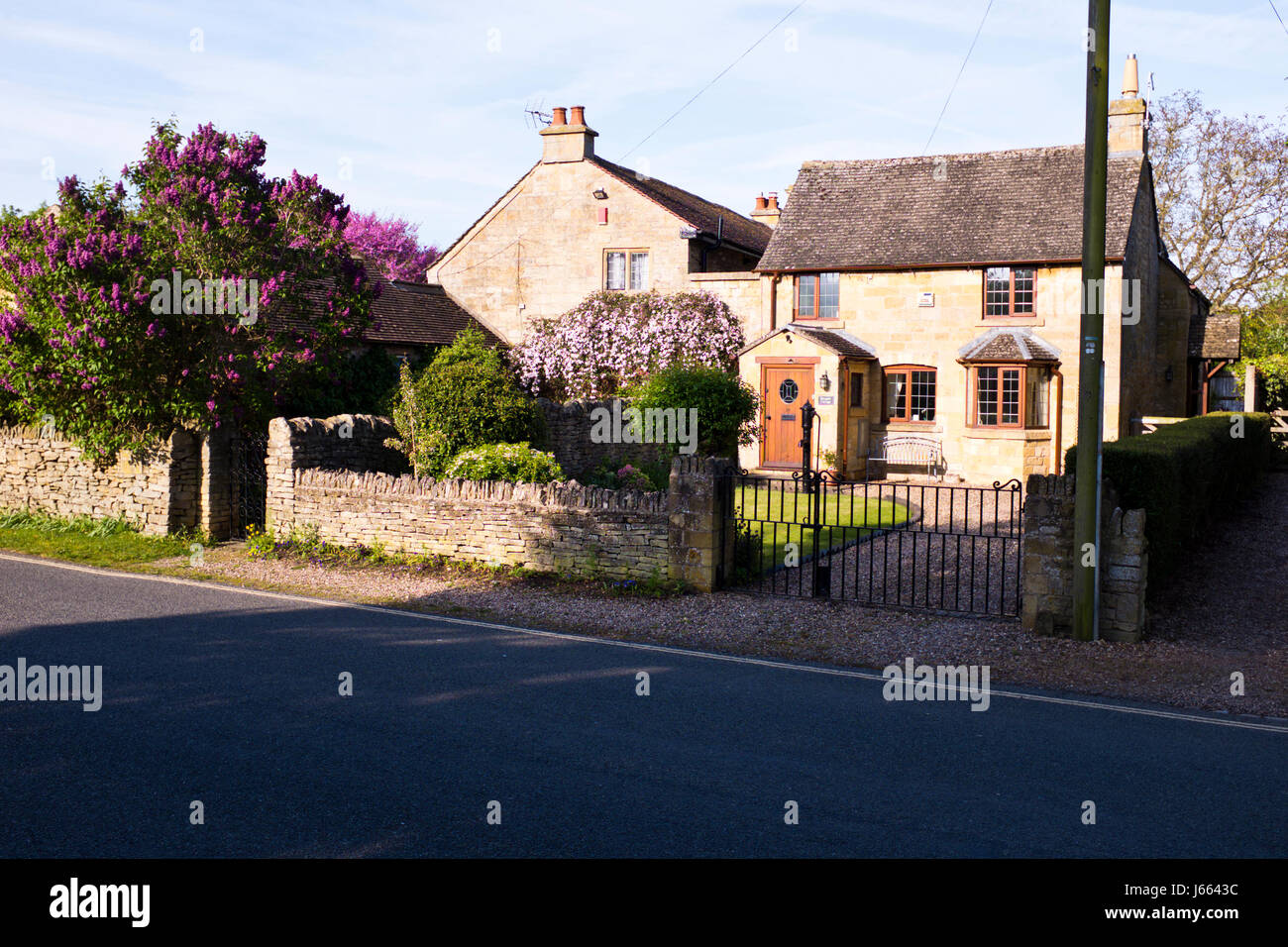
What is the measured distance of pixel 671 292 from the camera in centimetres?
2866

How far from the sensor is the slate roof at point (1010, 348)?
936 inches

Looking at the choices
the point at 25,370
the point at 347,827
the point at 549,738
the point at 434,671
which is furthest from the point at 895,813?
the point at 25,370

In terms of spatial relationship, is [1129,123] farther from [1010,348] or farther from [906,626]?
[906,626]

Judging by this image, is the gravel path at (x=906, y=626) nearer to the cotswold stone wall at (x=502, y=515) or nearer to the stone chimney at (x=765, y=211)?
the cotswold stone wall at (x=502, y=515)

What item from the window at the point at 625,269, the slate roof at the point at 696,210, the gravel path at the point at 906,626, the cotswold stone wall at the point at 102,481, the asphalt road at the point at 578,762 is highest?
the slate roof at the point at 696,210

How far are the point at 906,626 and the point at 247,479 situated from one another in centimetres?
1004

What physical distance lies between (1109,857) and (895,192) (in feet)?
78.4

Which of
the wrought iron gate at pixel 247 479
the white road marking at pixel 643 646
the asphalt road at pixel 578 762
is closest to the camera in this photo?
the asphalt road at pixel 578 762

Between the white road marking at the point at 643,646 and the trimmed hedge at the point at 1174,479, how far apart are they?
9.71 feet

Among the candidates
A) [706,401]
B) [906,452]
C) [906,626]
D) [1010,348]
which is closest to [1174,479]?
[906,626]

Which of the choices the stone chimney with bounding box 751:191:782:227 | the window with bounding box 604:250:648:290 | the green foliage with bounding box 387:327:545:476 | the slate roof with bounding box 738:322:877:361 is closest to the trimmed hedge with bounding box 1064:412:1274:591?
the slate roof with bounding box 738:322:877:361

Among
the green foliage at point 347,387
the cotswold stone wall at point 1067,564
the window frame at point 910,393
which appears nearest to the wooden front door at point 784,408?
the window frame at point 910,393

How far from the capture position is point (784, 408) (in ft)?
82.5

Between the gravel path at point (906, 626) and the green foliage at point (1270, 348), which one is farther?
the green foliage at point (1270, 348)
